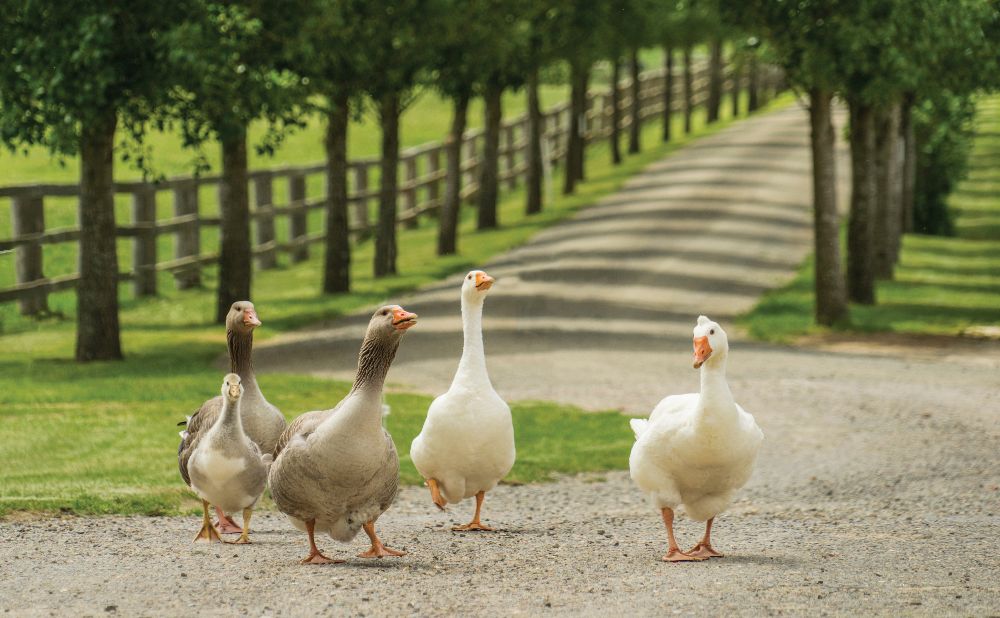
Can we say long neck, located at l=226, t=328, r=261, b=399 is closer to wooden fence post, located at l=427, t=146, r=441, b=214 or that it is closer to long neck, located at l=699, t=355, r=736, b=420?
long neck, located at l=699, t=355, r=736, b=420

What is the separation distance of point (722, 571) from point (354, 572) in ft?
7.24

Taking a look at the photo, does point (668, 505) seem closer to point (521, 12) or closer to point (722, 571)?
point (722, 571)

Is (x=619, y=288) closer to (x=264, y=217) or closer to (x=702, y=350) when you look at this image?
(x=264, y=217)

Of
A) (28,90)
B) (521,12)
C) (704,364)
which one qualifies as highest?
(521,12)

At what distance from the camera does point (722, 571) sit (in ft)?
27.2

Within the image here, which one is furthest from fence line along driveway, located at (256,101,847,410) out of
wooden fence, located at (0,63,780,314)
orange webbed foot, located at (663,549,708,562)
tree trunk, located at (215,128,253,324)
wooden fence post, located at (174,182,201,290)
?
wooden fence post, located at (174,182,201,290)

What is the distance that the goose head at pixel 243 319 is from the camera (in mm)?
9398

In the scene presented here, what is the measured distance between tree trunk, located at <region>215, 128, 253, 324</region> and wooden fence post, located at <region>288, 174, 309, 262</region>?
9.92m

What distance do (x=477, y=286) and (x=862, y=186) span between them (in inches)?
652

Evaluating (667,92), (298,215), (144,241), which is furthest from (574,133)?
(144,241)

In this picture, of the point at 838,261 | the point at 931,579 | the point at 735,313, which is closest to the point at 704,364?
the point at 931,579

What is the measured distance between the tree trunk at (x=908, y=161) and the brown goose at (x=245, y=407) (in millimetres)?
24012

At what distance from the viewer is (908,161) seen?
35.1 m

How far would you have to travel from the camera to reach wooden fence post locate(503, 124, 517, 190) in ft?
148
